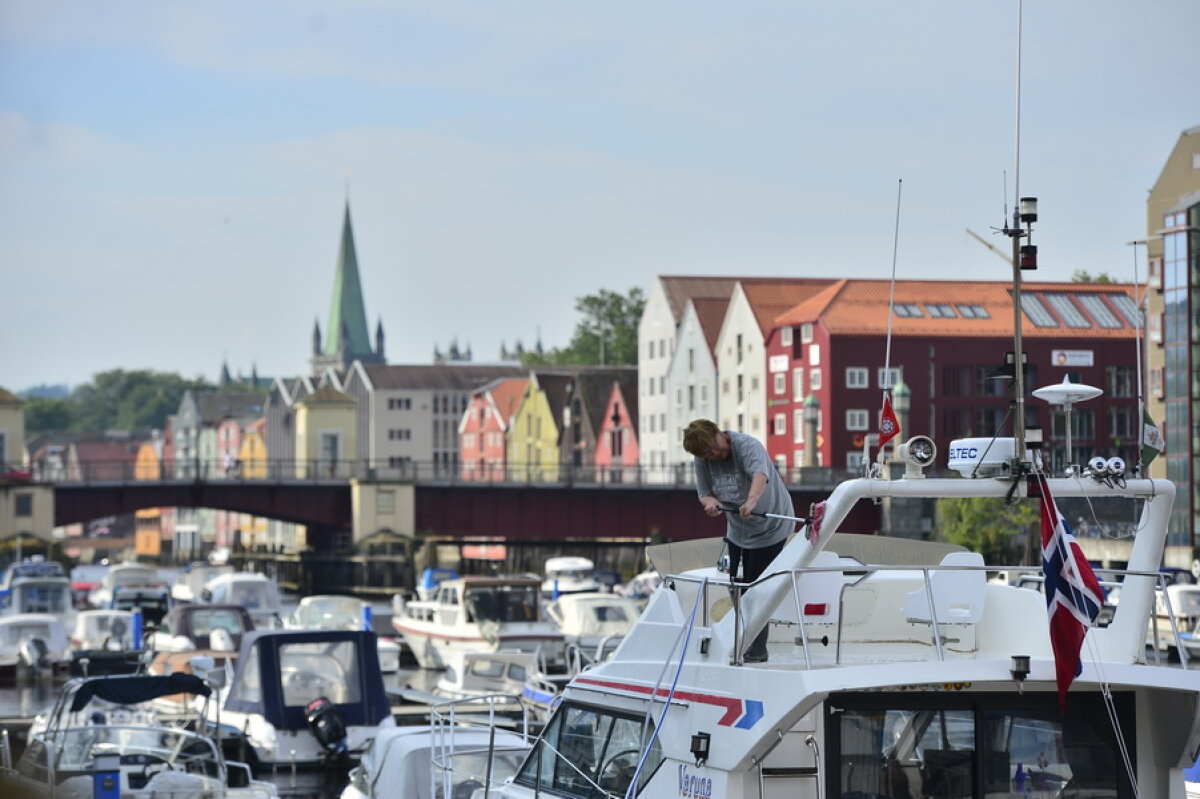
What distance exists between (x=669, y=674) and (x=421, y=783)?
326 inches

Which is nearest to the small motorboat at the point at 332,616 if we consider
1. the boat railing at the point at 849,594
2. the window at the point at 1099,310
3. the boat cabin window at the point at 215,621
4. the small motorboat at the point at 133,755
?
the boat cabin window at the point at 215,621

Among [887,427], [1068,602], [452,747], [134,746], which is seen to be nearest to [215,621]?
[134,746]

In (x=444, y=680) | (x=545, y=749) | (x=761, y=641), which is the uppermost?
(x=761, y=641)

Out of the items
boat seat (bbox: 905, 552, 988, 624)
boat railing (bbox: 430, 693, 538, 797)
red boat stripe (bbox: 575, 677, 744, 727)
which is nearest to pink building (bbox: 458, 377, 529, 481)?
boat railing (bbox: 430, 693, 538, 797)

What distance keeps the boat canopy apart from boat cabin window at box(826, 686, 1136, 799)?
18.8 metres

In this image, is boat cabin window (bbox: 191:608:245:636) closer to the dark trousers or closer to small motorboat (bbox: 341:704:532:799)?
small motorboat (bbox: 341:704:532:799)

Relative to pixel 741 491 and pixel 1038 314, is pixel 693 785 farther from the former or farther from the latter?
pixel 1038 314

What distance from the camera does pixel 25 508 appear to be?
92.6 meters

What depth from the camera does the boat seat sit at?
41.0 ft

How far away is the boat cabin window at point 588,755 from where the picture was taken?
39.9 ft

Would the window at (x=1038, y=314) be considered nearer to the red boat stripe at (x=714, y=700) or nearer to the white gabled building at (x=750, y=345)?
the white gabled building at (x=750, y=345)

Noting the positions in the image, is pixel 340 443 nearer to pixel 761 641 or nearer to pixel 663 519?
pixel 663 519

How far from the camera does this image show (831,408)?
3644 inches

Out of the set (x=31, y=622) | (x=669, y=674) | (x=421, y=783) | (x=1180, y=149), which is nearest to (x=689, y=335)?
(x=1180, y=149)
